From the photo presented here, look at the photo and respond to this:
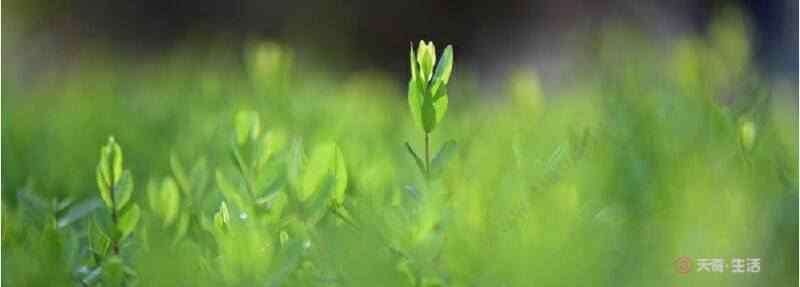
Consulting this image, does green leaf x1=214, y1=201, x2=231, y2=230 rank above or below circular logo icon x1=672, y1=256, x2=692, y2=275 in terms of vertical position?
above

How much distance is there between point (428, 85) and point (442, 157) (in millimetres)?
121

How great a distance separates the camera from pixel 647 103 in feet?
6.51

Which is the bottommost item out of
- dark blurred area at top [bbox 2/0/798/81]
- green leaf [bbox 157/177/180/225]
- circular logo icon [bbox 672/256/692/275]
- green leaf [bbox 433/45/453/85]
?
circular logo icon [bbox 672/256/692/275]

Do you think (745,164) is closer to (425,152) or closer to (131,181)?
(425,152)

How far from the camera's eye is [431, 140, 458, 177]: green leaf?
76.6 inches

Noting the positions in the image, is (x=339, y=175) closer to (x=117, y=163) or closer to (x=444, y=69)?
(x=444, y=69)

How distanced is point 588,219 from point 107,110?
0.81 metres

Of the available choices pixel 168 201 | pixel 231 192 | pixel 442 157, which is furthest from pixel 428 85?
pixel 168 201

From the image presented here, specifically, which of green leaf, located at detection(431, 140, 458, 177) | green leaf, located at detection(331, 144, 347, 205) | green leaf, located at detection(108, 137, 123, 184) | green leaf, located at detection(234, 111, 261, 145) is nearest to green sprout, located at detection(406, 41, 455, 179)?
green leaf, located at detection(431, 140, 458, 177)

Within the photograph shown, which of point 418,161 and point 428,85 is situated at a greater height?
point 428,85

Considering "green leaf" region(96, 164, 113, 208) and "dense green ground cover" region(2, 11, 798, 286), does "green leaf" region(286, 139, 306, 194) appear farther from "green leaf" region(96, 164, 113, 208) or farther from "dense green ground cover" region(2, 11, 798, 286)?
"green leaf" region(96, 164, 113, 208)

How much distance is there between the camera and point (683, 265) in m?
1.99

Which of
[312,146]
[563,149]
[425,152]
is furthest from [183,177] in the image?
[563,149]

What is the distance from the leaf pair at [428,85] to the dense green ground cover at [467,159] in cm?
2
